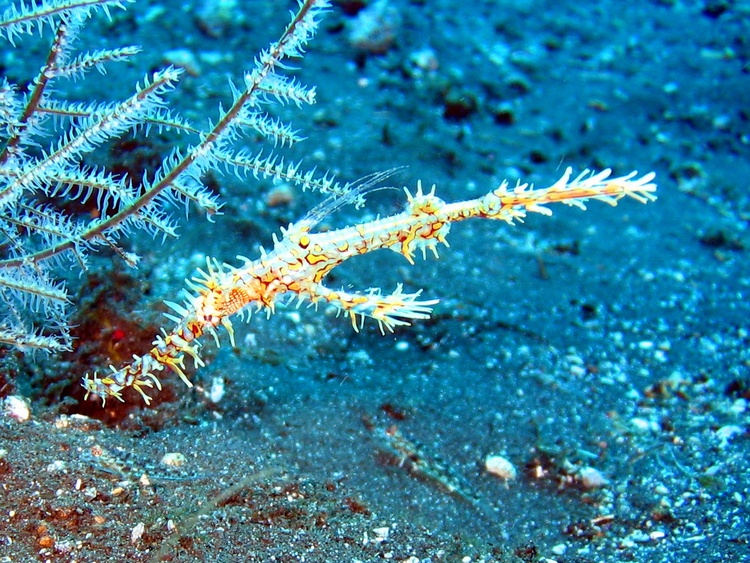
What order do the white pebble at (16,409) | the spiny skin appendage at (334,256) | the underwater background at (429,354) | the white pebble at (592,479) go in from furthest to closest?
the white pebble at (592,479) → the white pebble at (16,409) → the underwater background at (429,354) → the spiny skin appendage at (334,256)

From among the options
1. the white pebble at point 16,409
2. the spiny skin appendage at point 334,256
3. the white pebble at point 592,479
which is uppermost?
the spiny skin appendage at point 334,256

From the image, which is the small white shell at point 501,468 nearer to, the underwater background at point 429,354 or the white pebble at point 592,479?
the underwater background at point 429,354

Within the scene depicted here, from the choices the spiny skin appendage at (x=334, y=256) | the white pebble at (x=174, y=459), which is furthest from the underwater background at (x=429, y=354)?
the spiny skin appendage at (x=334, y=256)

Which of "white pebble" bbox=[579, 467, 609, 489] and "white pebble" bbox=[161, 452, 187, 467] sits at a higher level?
"white pebble" bbox=[161, 452, 187, 467]

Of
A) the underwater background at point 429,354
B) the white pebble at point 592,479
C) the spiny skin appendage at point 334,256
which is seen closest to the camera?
the spiny skin appendage at point 334,256

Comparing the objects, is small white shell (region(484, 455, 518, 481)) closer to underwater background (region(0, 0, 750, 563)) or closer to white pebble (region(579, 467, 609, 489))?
underwater background (region(0, 0, 750, 563))

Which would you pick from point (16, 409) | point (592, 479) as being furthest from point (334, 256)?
point (592, 479)

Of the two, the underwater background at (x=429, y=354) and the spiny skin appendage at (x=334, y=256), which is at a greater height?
the spiny skin appendage at (x=334, y=256)

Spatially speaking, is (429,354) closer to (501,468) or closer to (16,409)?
(501,468)

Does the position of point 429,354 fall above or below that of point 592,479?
above

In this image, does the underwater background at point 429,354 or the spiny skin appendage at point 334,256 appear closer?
the spiny skin appendage at point 334,256

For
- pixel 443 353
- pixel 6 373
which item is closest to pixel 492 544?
pixel 443 353

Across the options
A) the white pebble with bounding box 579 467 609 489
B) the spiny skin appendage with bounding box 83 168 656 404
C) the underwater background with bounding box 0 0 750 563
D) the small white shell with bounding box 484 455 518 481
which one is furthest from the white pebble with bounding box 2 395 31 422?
the white pebble with bounding box 579 467 609 489

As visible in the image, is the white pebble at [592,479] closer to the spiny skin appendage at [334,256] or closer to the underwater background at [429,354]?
the underwater background at [429,354]
